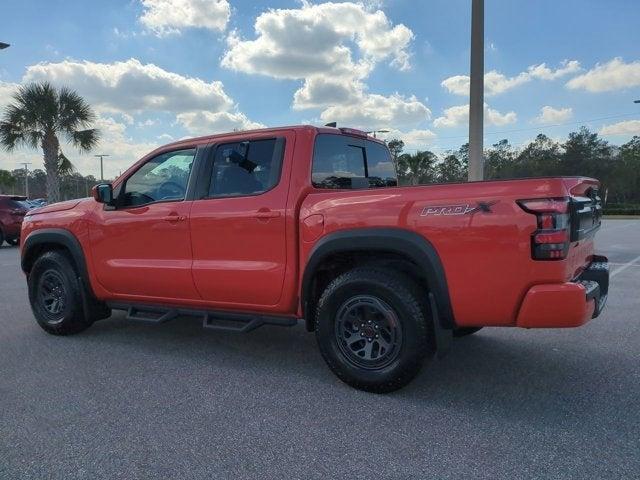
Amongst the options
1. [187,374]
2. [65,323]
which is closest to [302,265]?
[187,374]

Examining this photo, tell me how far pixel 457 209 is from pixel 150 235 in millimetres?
2691

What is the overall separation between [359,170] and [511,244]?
1872 mm

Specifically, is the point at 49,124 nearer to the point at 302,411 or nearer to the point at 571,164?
the point at 302,411

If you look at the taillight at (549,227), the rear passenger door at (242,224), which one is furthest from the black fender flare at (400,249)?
the taillight at (549,227)

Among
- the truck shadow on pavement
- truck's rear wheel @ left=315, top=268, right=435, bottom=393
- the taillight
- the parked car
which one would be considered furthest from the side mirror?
the parked car

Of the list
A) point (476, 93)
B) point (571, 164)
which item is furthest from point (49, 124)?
point (571, 164)

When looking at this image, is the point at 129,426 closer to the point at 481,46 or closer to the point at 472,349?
the point at 472,349

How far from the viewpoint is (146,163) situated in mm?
4852

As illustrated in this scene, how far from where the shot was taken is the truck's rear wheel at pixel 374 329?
11.3 feet

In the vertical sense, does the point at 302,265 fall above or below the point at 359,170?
below

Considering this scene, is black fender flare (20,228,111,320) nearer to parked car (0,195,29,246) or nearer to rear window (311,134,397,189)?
rear window (311,134,397,189)

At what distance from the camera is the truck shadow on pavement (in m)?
3.49

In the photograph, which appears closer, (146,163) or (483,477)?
(483,477)

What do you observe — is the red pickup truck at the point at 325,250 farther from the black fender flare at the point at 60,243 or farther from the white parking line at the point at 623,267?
the white parking line at the point at 623,267
